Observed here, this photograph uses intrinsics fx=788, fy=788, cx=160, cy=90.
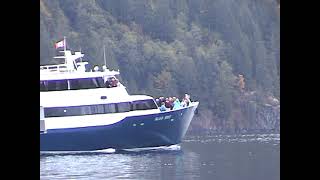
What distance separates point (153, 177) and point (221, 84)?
6460mm

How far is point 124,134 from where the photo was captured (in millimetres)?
12617

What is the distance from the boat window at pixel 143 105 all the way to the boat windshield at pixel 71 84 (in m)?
0.61

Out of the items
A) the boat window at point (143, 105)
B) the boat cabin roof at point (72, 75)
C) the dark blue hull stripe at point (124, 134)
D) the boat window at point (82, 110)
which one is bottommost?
the dark blue hull stripe at point (124, 134)

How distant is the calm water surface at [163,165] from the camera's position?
472 inches

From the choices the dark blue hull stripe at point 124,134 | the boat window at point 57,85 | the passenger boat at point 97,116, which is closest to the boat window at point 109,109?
the passenger boat at point 97,116

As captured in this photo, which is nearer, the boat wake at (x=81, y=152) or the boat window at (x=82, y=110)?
the boat window at (x=82, y=110)

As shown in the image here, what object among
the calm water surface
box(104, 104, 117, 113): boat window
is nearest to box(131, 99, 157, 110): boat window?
box(104, 104, 117, 113): boat window

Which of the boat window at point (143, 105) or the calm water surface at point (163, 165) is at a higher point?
the boat window at point (143, 105)

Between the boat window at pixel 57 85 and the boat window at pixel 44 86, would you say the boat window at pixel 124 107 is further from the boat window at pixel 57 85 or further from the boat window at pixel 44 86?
the boat window at pixel 44 86

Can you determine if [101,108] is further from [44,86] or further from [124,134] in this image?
[44,86]

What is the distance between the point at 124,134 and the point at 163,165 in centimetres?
83

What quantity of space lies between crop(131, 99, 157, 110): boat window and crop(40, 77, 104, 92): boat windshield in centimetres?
61
